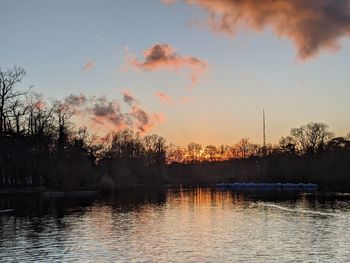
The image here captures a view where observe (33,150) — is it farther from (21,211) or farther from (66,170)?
(21,211)

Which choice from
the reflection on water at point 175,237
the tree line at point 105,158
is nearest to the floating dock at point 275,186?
the tree line at point 105,158

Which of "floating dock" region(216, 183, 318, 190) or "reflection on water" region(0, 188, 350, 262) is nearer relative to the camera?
"reflection on water" region(0, 188, 350, 262)

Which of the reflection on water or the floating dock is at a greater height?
the reflection on water

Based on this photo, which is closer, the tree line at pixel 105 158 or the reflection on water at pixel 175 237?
the reflection on water at pixel 175 237

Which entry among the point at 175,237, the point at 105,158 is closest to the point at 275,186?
the point at 105,158

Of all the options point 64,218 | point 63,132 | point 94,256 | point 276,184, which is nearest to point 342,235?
point 94,256

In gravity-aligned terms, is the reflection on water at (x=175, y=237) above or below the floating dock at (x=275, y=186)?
above

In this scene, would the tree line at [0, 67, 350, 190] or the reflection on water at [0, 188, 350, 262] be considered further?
the tree line at [0, 67, 350, 190]

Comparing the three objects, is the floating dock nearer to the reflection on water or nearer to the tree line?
the tree line

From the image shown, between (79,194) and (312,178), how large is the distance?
206 ft

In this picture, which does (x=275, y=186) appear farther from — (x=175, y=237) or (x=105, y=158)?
(x=175, y=237)

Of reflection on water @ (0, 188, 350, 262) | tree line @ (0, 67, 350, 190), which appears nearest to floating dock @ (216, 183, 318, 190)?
tree line @ (0, 67, 350, 190)

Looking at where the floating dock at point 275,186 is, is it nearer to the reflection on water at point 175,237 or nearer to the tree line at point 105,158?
the tree line at point 105,158

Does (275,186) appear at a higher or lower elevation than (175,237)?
lower
